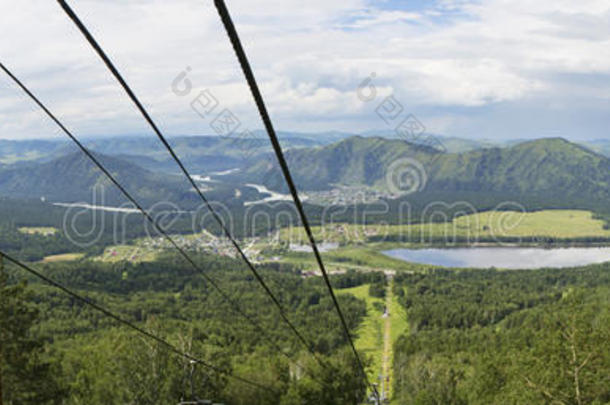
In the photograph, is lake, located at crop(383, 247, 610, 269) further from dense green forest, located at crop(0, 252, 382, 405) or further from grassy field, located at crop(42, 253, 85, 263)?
grassy field, located at crop(42, 253, 85, 263)

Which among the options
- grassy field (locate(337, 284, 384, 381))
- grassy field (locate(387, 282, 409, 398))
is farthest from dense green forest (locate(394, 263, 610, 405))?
grassy field (locate(337, 284, 384, 381))

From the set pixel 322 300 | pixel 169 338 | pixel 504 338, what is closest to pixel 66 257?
pixel 322 300

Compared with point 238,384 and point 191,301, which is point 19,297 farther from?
point 191,301

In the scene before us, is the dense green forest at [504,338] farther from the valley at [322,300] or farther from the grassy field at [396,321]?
the grassy field at [396,321]

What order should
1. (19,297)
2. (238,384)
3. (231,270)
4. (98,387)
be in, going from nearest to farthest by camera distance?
(19,297), (98,387), (238,384), (231,270)

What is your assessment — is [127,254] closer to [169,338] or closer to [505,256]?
[505,256]

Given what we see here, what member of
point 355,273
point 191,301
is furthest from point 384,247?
point 191,301

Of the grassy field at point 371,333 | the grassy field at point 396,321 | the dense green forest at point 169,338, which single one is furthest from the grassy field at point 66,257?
the grassy field at point 396,321
